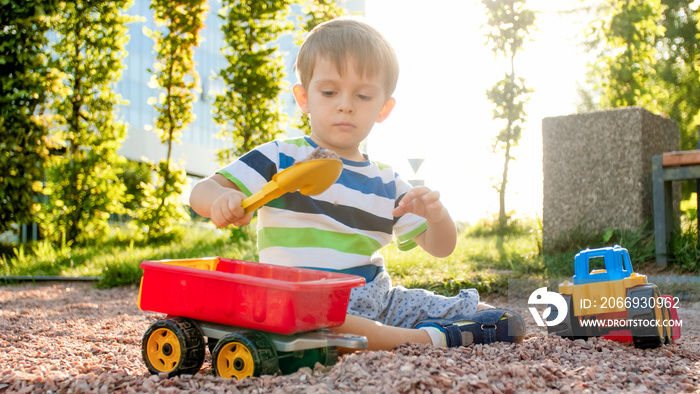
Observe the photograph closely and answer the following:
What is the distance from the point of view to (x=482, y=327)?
6.48ft

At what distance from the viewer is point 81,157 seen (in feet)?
22.2

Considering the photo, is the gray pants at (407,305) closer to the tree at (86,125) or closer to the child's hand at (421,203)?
the child's hand at (421,203)

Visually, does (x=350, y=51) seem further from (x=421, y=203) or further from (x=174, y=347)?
(x=174, y=347)

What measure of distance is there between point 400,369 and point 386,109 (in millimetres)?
1202

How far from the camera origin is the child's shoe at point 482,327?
1898 millimetres

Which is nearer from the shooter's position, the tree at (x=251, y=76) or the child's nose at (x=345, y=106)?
the child's nose at (x=345, y=106)

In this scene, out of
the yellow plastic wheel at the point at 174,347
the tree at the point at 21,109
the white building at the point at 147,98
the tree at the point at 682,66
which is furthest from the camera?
the white building at the point at 147,98

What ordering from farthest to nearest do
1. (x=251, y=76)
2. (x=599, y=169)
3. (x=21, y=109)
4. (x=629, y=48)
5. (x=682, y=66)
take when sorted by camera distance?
(x=682, y=66)
(x=251, y=76)
(x=629, y=48)
(x=21, y=109)
(x=599, y=169)

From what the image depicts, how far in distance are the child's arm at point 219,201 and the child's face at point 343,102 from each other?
0.39 meters

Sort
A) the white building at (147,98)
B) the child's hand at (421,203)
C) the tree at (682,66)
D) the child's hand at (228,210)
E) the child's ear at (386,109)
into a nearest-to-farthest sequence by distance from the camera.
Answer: the child's hand at (228,210)
the child's hand at (421,203)
the child's ear at (386,109)
the tree at (682,66)
the white building at (147,98)

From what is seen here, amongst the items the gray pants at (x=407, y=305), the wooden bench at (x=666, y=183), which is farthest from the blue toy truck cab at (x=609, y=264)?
the wooden bench at (x=666, y=183)

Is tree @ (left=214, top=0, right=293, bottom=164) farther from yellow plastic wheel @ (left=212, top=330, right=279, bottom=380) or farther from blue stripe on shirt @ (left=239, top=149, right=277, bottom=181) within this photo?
yellow plastic wheel @ (left=212, top=330, right=279, bottom=380)

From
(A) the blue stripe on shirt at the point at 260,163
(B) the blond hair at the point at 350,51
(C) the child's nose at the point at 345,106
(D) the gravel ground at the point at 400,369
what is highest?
(B) the blond hair at the point at 350,51

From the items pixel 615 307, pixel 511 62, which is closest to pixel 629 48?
pixel 511 62
